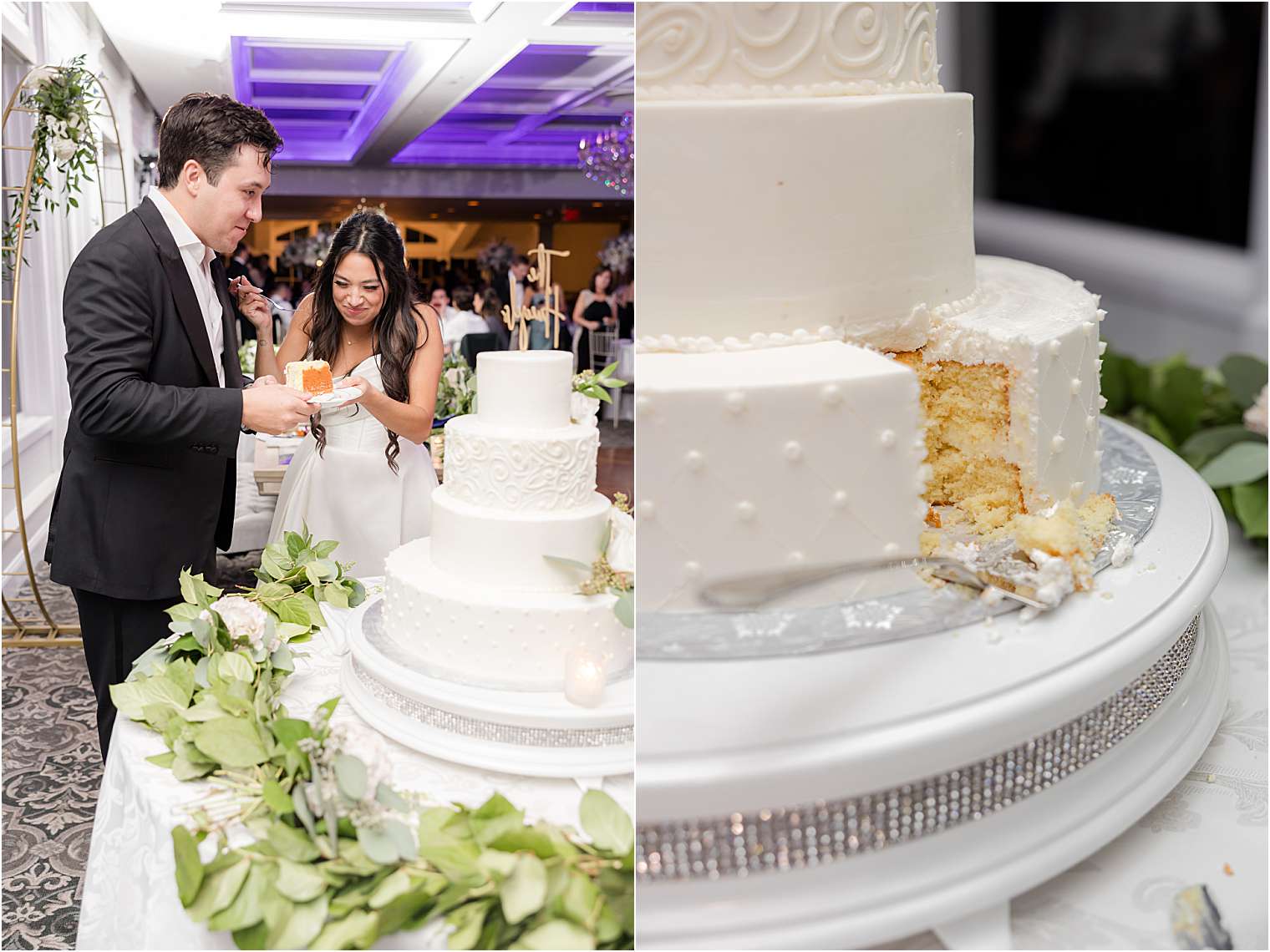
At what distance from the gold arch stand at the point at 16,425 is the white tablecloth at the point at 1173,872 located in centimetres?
103

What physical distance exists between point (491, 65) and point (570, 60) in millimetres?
105

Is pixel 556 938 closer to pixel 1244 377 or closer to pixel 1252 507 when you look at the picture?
pixel 1252 507

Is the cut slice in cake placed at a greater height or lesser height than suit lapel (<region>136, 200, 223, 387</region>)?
lesser

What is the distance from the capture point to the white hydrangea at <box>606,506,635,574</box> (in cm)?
106

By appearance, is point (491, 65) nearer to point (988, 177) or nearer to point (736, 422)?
point (736, 422)

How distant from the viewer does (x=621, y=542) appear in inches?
42.7

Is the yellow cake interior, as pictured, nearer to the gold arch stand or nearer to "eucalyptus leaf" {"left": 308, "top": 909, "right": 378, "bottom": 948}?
"eucalyptus leaf" {"left": 308, "top": 909, "right": 378, "bottom": 948}

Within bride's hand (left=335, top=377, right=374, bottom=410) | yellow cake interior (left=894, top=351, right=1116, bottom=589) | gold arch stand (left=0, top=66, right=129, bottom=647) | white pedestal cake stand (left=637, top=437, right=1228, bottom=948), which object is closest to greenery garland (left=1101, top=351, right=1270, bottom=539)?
yellow cake interior (left=894, top=351, right=1116, bottom=589)

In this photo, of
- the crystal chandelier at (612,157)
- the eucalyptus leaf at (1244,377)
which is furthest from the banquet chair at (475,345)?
the eucalyptus leaf at (1244,377)

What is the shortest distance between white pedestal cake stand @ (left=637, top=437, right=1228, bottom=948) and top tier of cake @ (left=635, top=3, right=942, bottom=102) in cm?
68

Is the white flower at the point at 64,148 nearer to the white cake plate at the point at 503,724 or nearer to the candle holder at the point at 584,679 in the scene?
the white cake plate at the point at 503,724

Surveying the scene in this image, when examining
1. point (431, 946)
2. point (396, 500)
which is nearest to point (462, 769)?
point (431, 946)

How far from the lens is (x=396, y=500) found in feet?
4.04

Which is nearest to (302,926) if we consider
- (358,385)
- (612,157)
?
(358,385)
